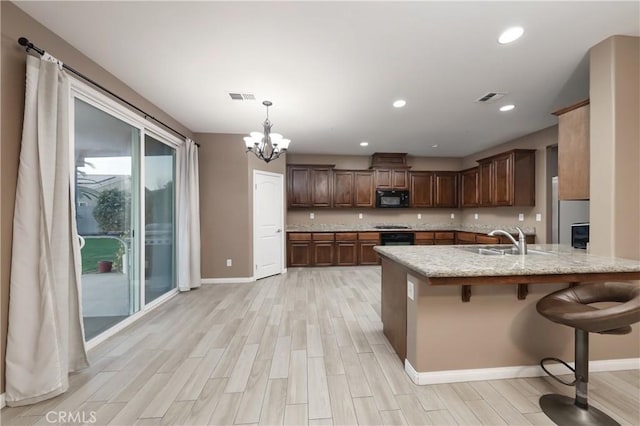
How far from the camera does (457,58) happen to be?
90.6 inches

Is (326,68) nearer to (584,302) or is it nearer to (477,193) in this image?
(584,302)

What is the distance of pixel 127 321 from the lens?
9.63ft

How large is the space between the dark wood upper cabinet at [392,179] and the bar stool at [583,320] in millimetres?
4464

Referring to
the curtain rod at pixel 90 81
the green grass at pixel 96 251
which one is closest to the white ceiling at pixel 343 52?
the curtain rod at pixel 90 81

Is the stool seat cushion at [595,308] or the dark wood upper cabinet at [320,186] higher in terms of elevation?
the dark wood upper cabinet at [320,186]

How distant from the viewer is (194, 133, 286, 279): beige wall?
14.8ft

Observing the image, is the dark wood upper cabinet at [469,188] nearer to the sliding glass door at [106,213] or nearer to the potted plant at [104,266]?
the sliding glass door at [106,213]

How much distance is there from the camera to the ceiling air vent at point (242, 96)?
300cm

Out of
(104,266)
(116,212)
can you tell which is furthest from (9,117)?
(104,266)

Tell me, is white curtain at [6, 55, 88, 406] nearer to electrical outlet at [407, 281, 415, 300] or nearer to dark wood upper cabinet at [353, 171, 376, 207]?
electrical outlet at [407, 281, 415, 300]

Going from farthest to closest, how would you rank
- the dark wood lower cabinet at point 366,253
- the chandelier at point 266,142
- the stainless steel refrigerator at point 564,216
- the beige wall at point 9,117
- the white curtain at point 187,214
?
the dark wood lower cabinet at point 366,253 → the white curtain at point 187,214 → the stainless steel refrigerator at point 564,216 → the chandelier at point 266,142 → the beige wall at point 9,117

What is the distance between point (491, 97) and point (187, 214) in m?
4.48

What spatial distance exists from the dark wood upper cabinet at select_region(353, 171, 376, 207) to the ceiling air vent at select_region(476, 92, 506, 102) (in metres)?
3.09

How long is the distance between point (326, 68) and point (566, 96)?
2.90 meters
